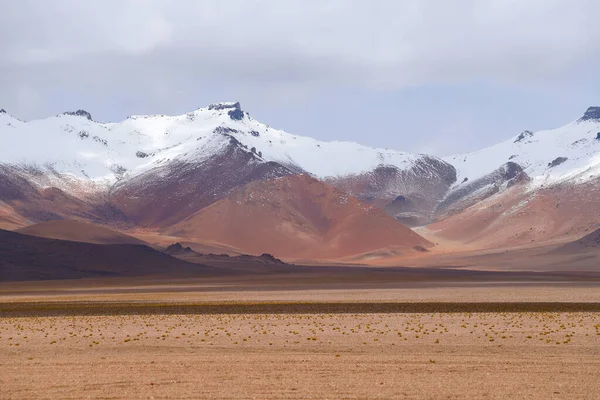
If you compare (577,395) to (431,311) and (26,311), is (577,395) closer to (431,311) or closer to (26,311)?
(431,311)

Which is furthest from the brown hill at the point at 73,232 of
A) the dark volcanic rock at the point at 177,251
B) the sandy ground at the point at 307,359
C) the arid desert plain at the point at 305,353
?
the sandy ground at the point at 307,359

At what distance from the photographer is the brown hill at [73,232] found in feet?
603

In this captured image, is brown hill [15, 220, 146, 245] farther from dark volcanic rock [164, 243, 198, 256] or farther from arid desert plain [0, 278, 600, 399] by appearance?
arid desert plain [0, 278, 600, 399]

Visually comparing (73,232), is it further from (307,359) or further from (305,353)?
(307,359)

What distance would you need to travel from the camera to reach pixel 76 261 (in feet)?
482

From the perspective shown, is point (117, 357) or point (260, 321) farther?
point (260, 321)

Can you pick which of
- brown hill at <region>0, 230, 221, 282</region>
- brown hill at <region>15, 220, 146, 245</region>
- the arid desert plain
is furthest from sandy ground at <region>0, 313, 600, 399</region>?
brown hill at <region>15, 220, 146, 245</region>

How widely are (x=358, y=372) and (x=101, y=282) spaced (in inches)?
4027

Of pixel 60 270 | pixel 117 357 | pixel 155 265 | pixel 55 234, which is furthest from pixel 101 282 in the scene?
pixel 117 357

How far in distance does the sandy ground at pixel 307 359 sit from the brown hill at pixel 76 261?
3612 inches

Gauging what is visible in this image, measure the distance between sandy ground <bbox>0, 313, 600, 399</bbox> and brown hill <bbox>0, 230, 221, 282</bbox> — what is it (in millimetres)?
91745

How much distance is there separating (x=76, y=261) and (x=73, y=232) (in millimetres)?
43623

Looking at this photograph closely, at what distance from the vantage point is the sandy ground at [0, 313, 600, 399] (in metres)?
27.8

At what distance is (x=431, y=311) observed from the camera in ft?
198
